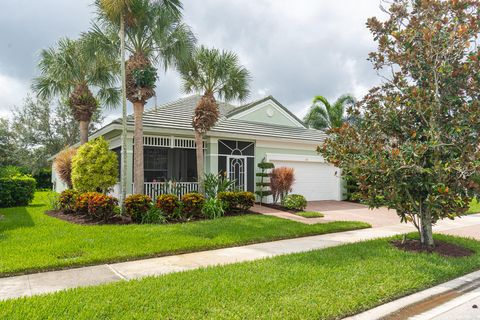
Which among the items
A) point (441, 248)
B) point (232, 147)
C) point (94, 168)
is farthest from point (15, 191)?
point (441, 248)

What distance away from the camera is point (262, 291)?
4.44m

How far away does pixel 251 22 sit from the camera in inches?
462

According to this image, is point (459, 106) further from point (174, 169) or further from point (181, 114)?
point (174, 169)

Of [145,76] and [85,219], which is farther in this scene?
[145,76]

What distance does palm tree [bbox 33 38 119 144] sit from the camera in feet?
47.5

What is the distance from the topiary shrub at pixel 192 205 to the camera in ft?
35.6

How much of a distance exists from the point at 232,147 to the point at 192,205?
5.05 metres

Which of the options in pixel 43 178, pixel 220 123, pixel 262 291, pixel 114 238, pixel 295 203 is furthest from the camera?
pixel 43 178

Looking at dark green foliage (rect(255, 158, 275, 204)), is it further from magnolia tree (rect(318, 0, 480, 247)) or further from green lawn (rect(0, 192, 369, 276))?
magnolia tree (rect(318, 0, 480, 247))

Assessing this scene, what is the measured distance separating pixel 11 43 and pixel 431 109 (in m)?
16.3

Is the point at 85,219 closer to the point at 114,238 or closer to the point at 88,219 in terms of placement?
the point at 88,219

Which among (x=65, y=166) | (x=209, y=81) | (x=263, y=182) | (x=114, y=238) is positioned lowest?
(x=114, y=238)

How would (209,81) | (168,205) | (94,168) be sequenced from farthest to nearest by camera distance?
(209,81), (94,168), (168,205)

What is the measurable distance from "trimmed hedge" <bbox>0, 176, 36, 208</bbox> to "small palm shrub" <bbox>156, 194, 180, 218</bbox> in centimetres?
853
